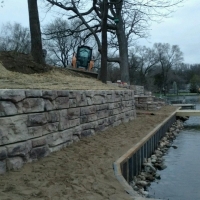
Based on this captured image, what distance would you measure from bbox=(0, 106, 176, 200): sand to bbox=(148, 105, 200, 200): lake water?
1165 millimetres

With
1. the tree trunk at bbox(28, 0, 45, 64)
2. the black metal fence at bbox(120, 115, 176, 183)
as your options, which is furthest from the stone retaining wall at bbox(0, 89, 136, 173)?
the tree trunk at bbox(28, 0, 45, 64)

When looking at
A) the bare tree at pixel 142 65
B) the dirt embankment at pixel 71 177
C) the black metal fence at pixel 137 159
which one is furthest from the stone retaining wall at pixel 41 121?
the bare tree at pixel 142 65

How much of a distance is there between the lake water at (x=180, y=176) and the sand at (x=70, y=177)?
1.16 metres

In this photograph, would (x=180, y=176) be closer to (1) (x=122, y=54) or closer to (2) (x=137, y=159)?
(2) (x=137, y=159)

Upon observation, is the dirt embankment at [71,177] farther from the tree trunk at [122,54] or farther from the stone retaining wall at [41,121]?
the tree trunk at [122,54]

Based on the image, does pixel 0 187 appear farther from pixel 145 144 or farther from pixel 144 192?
pixel 145 144

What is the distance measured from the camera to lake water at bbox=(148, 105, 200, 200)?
633 cm

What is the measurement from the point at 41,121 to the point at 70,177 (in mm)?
1321

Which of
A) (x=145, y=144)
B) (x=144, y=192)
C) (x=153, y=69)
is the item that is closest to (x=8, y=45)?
(x=145, y=144)

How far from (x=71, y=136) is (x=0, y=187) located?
2.89 metres

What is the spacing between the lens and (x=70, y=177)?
189 inches

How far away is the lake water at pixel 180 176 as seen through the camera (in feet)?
20.8

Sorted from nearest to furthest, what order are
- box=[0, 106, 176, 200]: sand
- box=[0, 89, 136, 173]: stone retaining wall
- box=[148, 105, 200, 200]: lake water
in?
1. box=[0, 106, 176, 200]: sand
2. box=[0, 89, 136, 173]: stone retaining wall
3. box=[148, 105, 200, 200]: lake water

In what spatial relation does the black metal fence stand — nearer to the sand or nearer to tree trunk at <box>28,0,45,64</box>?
the sand
